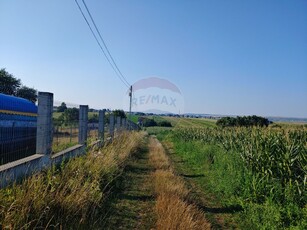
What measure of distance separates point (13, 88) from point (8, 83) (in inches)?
55.0

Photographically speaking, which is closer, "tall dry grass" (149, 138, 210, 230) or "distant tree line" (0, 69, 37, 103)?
"tall dry grass" (149, 138, 210, 230)

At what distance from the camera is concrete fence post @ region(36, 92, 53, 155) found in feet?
20.4

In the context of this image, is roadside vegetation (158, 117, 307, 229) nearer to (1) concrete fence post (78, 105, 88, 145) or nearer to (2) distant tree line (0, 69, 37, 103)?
(1) concrete fence post (78, 105, 88, 145)

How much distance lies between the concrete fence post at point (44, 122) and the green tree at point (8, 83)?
42837 millimetres

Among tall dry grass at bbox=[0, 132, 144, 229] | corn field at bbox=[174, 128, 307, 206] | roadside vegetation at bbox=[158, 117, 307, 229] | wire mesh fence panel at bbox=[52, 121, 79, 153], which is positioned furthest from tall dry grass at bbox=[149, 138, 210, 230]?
wire mesh fence panel at bbox=[52, 121, 79, 153]

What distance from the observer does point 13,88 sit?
4791 cm

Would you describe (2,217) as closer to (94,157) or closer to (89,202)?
(89,202)

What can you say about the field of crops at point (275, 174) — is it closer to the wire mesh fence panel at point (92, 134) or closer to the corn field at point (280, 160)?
the corn field at point (280, 160)

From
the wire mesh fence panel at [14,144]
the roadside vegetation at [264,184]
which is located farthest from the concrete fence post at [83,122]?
the roadside vegetation at [264,184]

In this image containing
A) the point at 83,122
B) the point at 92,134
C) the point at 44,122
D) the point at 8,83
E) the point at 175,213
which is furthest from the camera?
the point at 8,83

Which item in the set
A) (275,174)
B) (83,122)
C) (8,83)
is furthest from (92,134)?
(8,83)

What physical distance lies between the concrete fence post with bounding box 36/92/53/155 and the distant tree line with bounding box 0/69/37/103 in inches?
1686

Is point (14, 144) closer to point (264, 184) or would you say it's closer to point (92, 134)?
→ point (264, 184)

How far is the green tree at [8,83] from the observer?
45.2 metres
